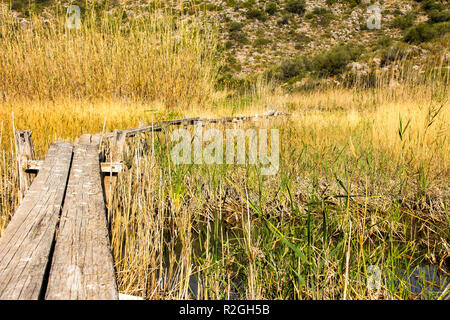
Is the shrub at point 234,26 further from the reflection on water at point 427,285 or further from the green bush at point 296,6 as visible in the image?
the reflection on water at point 427,285

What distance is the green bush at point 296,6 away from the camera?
2828 cm

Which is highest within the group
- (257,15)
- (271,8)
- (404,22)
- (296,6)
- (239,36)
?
(296,6)

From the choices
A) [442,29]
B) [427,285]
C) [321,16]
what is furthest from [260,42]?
[427,285]

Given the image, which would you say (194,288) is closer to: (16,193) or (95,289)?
(95,289)

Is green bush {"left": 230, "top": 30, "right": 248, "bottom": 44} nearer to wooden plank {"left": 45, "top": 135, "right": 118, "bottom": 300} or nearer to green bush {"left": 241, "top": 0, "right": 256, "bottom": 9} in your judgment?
green bush {"left": 241, "top": 0, "right": 256, "bottom": 9}

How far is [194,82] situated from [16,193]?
14.6 ft

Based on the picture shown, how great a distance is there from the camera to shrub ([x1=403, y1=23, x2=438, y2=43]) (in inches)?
680

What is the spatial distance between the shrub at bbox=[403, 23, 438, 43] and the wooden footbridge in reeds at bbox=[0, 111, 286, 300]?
786 inches

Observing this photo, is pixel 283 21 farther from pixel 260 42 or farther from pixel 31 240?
pixel 31 240

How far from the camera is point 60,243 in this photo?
1271 mm

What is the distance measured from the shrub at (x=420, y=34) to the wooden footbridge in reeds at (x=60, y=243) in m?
20.0

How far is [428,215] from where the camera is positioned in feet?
10.0

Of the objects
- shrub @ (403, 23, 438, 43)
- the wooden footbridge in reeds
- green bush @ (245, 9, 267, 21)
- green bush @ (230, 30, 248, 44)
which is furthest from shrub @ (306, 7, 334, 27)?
the wooden footbridge in reeds

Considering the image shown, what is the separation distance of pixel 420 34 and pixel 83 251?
21.2 meters
